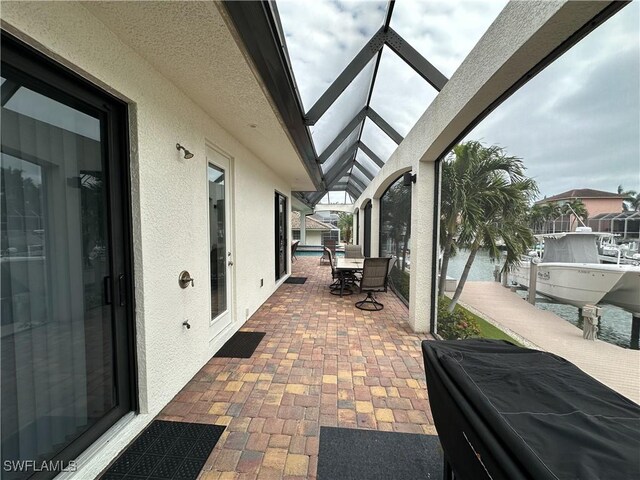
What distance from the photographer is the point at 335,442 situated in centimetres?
179

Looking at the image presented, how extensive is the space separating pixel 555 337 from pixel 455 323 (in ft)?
5.06

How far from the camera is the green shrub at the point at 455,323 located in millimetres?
3318

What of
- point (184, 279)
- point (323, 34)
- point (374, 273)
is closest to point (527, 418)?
Answer: point (184, 279)

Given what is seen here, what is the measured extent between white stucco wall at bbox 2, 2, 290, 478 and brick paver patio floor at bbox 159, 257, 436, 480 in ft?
1.20

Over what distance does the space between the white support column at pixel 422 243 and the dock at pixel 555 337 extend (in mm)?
558

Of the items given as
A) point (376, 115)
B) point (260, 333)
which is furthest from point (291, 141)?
point (260, 333)

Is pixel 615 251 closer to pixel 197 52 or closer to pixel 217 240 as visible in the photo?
pixel 197 52

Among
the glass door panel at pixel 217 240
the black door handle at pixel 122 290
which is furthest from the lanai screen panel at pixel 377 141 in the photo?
the black door handle at pixel 122 290

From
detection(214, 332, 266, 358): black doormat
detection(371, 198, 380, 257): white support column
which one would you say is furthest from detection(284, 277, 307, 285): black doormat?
detection(214, 332, 266, 358): black doormat

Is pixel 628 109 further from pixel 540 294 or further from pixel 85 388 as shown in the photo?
pixel 85 388

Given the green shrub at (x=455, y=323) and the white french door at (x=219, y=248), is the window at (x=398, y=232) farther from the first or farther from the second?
the white french door at (x=219, y=248)

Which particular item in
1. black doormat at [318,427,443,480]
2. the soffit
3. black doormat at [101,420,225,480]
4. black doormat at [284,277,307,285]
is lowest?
black doormat at [318,427,443,480]

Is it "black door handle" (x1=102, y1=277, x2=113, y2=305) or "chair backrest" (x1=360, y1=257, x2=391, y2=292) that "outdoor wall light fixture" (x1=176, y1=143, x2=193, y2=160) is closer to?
"black door handle" (x1=102, y1=277, x2=113, y2=305)

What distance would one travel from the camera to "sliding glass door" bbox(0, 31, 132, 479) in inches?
47.5
